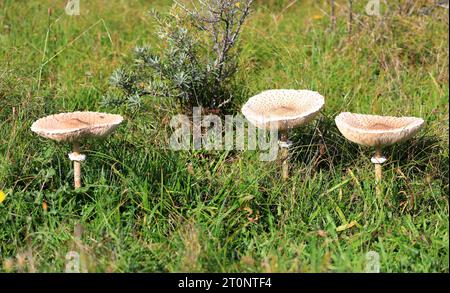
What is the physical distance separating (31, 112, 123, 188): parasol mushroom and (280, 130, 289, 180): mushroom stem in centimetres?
103

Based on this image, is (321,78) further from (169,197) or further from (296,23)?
(169,197)

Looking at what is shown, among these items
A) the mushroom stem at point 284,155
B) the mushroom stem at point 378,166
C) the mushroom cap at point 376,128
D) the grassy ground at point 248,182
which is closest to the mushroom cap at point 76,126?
the grassy ground at point 248,182

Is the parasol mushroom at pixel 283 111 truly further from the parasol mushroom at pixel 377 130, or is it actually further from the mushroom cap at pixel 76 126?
the mushroom cap at pixel 76 126

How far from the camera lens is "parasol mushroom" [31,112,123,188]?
4.10 m

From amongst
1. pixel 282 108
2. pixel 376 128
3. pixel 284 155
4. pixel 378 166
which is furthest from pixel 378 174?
pixel 282 108

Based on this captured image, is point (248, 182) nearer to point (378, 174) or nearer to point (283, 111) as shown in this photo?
point (283, 111)

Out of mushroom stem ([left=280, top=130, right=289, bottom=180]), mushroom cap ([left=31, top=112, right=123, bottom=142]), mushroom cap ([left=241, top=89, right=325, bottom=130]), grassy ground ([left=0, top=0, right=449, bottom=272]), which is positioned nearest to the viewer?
grassy ground ([left=0, top=0, right=449, bottom=272])

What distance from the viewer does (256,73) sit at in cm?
592

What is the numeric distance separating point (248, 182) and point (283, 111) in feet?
1.61

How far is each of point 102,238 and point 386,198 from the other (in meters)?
1.70

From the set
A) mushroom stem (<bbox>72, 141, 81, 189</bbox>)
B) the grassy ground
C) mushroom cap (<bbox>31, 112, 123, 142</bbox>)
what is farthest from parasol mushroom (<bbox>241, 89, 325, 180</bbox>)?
mushroom stem (<bbox>72, 141, 81, 189</bbox>)

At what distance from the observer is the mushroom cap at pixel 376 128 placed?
4105 millimetres

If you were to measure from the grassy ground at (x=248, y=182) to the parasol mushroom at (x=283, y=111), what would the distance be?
0.19m

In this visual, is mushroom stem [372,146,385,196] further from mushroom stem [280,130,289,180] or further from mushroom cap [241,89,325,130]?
mushroom stem [280,130,289,180]
